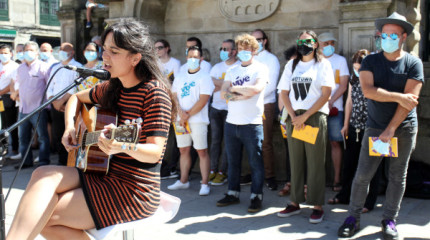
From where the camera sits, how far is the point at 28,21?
2498 centimetres

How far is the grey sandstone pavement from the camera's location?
4.79 m

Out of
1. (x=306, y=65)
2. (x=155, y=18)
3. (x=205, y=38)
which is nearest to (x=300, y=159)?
(x=306, y=65)

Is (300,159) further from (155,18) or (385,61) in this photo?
(155,18)

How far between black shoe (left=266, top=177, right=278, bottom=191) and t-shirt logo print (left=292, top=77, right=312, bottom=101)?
1668mm

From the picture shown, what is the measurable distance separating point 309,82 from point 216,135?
6.72ft

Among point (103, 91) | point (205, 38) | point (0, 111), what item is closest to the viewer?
point (103, 91)

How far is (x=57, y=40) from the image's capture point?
2666cm

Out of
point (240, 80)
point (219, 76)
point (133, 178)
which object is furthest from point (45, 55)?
point (133, 178)

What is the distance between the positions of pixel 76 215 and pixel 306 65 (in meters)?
3.18

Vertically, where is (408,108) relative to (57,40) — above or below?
below

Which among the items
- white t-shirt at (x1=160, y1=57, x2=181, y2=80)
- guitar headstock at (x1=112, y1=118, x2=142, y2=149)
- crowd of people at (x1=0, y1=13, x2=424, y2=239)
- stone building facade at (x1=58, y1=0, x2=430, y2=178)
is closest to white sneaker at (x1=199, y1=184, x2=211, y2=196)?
crowd of people at (x1=0, y1=13, x2=424, y2=239)

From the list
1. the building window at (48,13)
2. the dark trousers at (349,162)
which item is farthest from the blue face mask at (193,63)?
the building window at (48,13)

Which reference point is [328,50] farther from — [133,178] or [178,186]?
[133,178]

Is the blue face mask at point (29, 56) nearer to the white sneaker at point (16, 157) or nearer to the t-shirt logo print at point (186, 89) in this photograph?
the white sneaker at point (16, 157)
